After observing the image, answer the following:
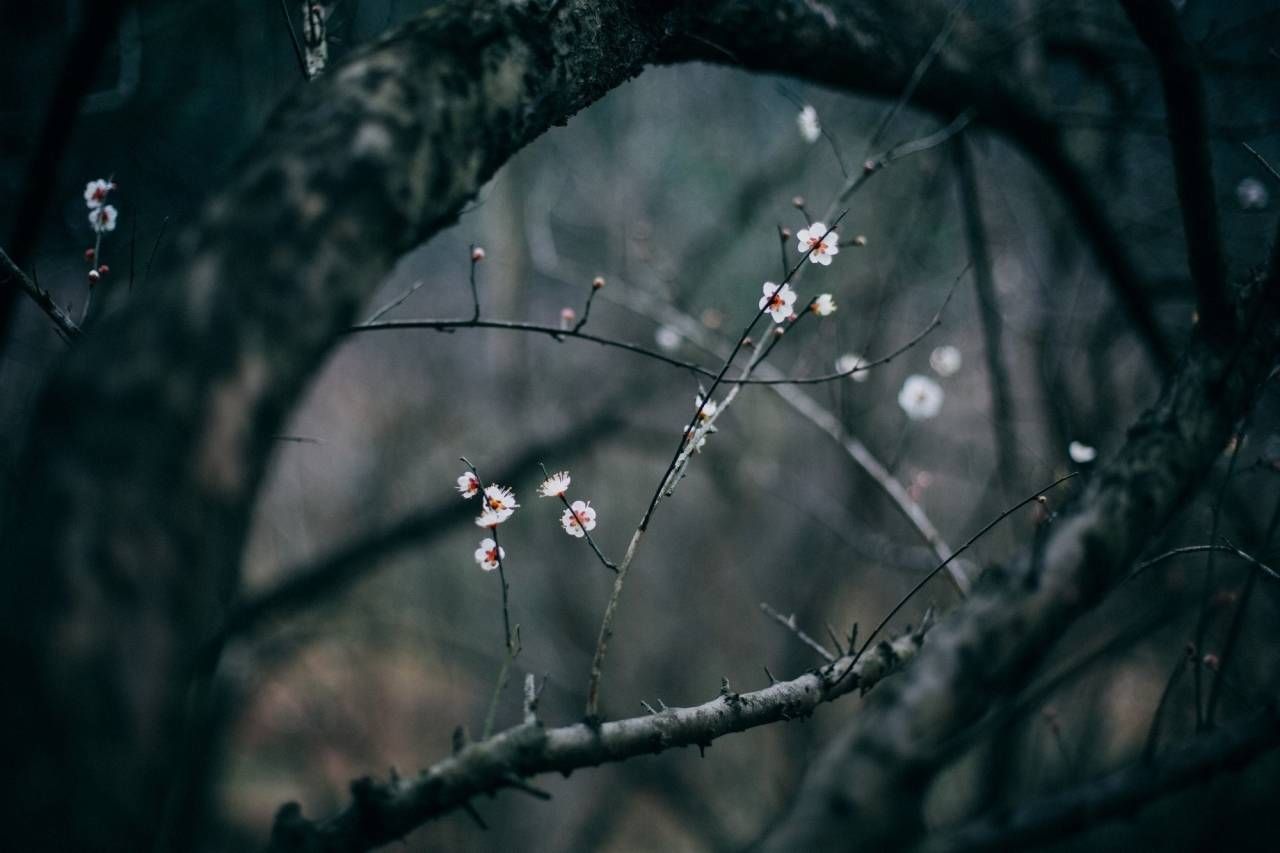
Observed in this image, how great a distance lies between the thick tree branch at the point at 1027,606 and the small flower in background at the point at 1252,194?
8.67 ft

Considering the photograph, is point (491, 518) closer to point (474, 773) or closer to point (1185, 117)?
point (474, 773)

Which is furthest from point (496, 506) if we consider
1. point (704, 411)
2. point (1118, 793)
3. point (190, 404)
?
point (1118, 793)

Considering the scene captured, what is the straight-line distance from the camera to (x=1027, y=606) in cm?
91

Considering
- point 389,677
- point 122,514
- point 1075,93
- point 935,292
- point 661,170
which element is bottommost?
point 122,514

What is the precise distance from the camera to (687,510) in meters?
6.68

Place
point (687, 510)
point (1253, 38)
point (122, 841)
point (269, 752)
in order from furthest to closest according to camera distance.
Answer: point (687, 510), point (269, 752), point (1253, 38), point (122, 841)

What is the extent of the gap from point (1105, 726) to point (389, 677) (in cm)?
572

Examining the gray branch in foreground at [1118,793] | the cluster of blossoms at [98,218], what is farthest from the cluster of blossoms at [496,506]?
the cluster of blossoms at [98,218]

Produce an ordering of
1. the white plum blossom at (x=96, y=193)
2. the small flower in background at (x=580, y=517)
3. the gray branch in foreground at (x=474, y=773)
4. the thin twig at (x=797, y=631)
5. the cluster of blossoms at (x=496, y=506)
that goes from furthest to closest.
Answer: the white plum blossom at (x=96, y=193), the small flower in background at (x=580, y=517), the cluster of blossoms at (x=496, y=506), the thin twig at (x=797, y=631), the gray branch in foreground at (x=474, y=773)

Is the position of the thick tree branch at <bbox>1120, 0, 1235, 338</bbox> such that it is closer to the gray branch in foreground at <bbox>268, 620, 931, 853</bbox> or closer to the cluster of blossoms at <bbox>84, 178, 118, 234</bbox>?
the gray branch in foreground at <bbox>268, 620, 931, 853</bbox>

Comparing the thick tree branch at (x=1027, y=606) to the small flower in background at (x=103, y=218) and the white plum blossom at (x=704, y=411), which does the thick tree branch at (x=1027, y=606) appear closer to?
the white plum blossom at (x=704, y=411)

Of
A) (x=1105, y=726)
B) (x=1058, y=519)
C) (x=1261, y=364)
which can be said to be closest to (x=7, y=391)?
(x=1058, y=519)

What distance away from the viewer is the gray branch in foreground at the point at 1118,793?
85 centimetres

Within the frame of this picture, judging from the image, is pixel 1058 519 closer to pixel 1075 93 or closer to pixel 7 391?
pixel 1075 93
